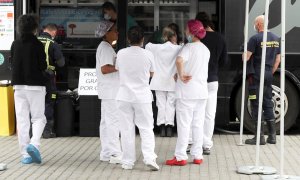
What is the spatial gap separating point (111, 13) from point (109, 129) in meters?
3.14

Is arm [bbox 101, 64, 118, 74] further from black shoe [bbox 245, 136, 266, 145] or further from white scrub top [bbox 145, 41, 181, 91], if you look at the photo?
black shoe [bbox 245, 136, 266, 145]

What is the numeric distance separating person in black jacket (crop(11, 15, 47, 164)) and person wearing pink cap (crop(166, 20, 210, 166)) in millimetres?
1706

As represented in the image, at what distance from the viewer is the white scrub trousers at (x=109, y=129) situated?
926 centimetres

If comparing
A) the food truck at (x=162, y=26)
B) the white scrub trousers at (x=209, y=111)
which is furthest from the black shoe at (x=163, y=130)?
the white scrub trousers at (x=209, y=111)

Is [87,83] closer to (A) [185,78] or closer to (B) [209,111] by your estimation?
(B) [209,111]

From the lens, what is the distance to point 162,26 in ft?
39.8

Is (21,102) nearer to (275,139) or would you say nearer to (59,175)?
(59,175)

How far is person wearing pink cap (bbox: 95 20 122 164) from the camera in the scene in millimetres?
9211

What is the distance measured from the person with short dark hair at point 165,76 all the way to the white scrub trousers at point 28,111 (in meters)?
2.68

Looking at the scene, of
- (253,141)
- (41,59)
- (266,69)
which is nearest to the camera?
(41,59)

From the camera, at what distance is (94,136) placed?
11898mm

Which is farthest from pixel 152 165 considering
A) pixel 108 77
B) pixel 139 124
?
pixel 108 77

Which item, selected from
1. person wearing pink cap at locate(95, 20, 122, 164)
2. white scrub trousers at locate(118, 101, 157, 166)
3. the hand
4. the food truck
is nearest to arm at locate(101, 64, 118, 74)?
person wearing pink cap at locate(95, 20, 122, 164)

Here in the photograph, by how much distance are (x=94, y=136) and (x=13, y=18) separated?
230cm
